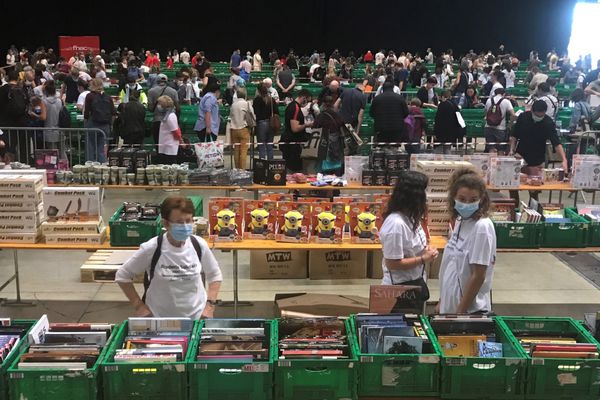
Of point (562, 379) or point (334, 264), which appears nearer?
point (562, 379)

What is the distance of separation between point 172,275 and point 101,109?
7.63 m

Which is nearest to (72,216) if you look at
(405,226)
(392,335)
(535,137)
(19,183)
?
(19,183)

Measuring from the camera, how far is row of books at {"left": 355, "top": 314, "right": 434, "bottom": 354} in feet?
12.0

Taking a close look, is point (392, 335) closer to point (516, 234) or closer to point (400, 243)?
point (400, 243)

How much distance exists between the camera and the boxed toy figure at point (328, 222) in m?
6.73

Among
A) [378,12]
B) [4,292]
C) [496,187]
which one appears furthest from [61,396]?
[378,12]

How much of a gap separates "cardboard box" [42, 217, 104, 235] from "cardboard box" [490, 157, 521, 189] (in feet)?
14.4

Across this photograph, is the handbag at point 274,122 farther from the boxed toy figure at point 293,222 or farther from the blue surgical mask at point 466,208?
the blue surgical mask at point 466,208

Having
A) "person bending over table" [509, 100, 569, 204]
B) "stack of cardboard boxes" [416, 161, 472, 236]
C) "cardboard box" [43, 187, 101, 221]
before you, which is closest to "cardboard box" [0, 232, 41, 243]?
"cardboard box" [43, 187, 101, 221]

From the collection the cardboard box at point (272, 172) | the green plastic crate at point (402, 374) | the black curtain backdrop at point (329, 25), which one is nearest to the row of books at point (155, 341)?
the green plastic crate at point (402, 374)

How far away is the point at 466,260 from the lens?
4664mm

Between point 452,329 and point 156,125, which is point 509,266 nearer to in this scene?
point 452,329

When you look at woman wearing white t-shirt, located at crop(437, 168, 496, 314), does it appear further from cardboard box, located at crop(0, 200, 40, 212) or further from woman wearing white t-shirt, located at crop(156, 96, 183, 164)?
woman wearing white t-shirt, located at crop(156, 96, 183, 164)

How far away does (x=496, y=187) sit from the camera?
8461 millimetres
